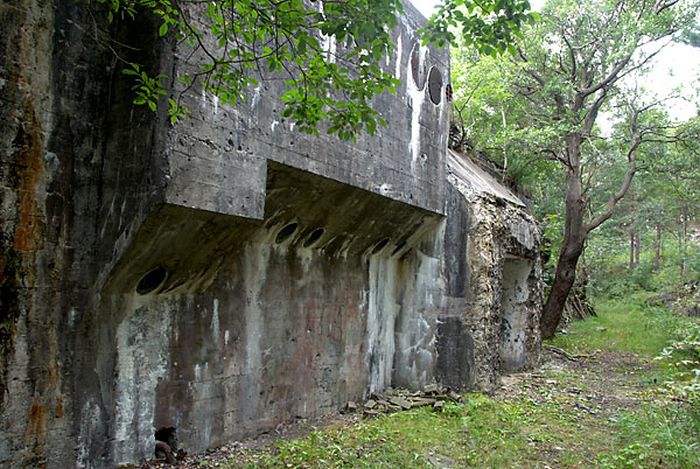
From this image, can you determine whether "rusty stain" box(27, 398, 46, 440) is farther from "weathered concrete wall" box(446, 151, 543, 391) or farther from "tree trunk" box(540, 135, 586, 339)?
"tree trunk" box(540, 135, 586, 339)

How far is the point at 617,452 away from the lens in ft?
17.4

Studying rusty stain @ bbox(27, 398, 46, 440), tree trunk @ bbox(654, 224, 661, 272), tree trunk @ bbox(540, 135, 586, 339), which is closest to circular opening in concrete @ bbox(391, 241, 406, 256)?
rusty stain @ bbox(27, 398, 46, 440)

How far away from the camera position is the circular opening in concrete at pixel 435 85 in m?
7.30

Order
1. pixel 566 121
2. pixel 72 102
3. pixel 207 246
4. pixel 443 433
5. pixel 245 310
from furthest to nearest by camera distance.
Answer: pixel 566 121 → pixel 443 433 → pixel 245 310 → pixel 207 246 → pixel 72 102

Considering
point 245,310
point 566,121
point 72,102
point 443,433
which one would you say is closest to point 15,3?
point 72,102

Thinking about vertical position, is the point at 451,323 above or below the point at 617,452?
above

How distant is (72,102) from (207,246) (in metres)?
1.44

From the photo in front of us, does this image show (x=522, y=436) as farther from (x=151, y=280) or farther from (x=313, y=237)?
(x=151, y=280)

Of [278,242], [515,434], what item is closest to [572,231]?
[515,434]

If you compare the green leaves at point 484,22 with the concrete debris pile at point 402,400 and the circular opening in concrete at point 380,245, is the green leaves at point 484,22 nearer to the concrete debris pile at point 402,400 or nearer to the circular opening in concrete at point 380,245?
the circular opening in concrete at point 380,245

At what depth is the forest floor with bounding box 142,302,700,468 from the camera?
192 inches

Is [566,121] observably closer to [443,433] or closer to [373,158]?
[373,158]

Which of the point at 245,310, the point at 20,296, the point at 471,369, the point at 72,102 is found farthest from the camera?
the point at 471,369

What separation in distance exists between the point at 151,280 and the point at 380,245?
138 inches
